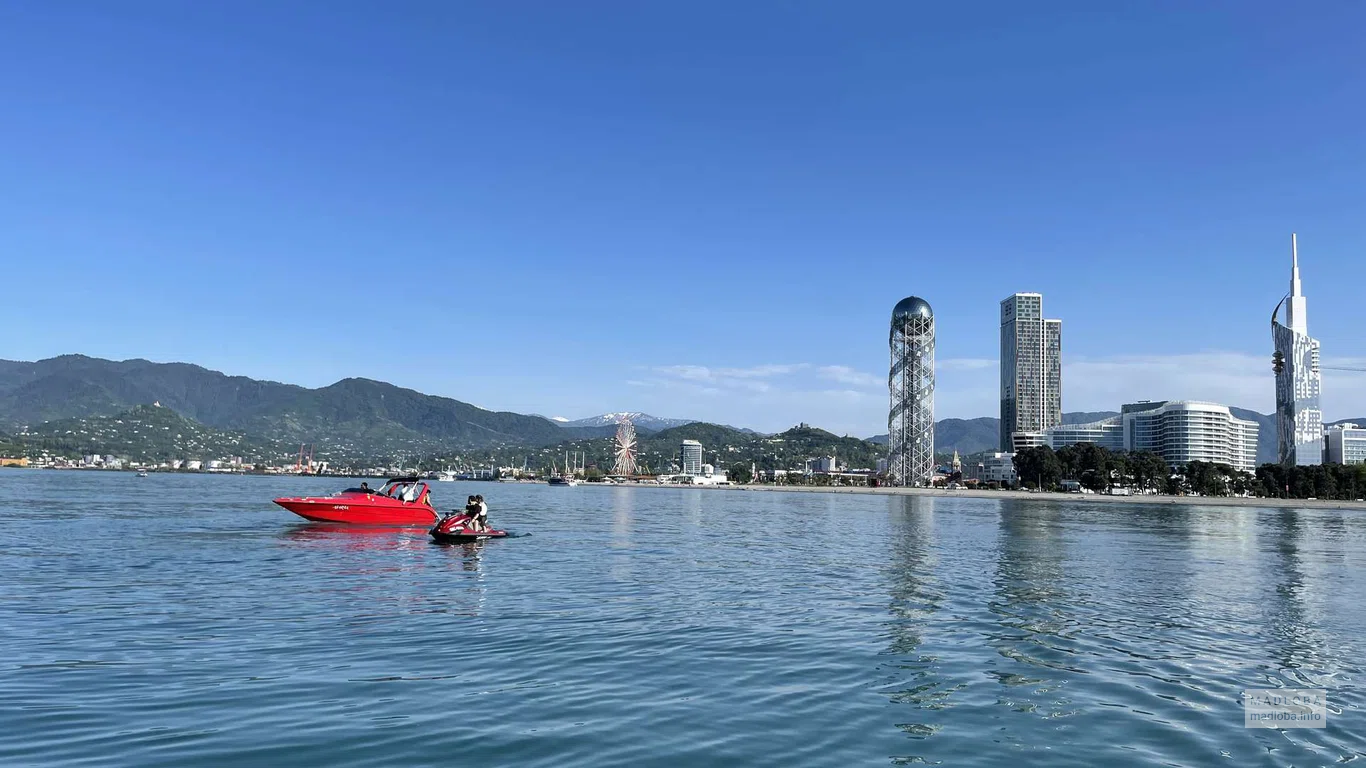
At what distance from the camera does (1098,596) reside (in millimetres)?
28016

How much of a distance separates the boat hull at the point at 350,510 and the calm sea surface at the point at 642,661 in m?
13.7

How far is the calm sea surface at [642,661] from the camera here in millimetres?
11430

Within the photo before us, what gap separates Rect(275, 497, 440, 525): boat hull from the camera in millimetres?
49156

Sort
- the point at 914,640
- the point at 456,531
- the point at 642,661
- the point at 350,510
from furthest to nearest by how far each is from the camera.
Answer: the point at 350,510
the point at 456,531
the point at 914,640
the point at 642,661

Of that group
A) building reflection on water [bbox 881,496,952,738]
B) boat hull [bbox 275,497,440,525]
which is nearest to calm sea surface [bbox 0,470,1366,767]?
building reflection on water [bbox 881,496,952,738]

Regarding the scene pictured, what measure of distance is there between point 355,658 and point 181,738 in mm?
4869

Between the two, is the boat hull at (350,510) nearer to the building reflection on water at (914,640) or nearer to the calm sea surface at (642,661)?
→ the calm sea surface at (642,661)

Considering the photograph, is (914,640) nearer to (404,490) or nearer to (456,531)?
(456,531)

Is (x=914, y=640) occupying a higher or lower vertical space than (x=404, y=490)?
lower

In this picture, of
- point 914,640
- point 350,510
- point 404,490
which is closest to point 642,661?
point 914,640

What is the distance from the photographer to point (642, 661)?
53.6 ft

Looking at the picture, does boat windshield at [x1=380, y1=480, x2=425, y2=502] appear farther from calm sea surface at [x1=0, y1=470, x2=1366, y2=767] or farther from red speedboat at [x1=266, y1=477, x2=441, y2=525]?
calm sea surface at [x1=0, y1=470, x2=1366, y2=767]

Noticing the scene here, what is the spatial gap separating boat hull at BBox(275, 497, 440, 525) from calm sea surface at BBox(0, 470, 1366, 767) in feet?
44.9

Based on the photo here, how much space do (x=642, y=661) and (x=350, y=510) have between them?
3718cm
